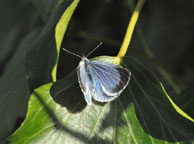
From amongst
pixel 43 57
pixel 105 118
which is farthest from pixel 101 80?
pixel 43 57

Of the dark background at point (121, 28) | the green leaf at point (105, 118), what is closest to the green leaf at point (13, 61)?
the dark background at point (121, 28)

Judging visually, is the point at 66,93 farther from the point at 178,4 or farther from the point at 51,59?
the point at 178,4

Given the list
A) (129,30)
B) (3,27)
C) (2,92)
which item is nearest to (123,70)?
(129,30)

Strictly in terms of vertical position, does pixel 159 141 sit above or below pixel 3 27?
below

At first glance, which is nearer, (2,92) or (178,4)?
(2,92)

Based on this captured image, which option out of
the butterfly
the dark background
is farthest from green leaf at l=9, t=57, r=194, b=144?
the dark background

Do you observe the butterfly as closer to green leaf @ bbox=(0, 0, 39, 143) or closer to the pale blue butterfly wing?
the pale blue butterfly wing
